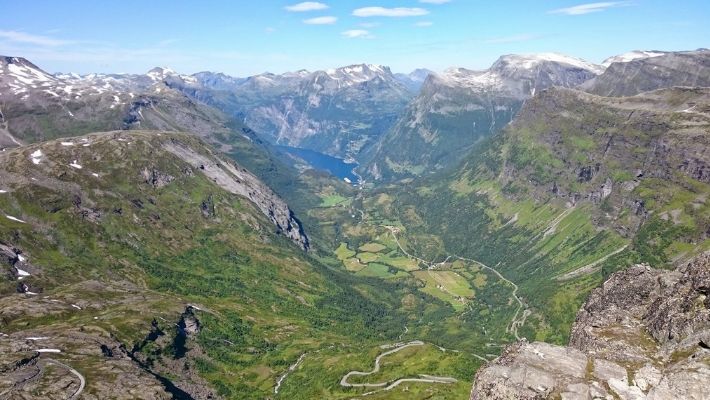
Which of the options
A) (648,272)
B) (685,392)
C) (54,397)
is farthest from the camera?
(54,397)

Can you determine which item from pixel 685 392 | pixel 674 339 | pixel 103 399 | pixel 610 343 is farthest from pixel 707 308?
pixel 103 399

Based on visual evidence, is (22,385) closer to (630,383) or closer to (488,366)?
(488,366)

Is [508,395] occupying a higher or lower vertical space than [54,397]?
higher

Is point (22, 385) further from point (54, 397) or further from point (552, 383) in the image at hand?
point (552, 383)

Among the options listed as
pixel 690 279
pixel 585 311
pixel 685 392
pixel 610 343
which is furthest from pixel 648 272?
pixel 685 392

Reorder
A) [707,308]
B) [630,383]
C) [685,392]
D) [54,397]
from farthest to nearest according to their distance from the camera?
1. [54,397]
2. [707,308]
3. [630,383]
4. [685,392]

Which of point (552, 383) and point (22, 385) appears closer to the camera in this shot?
point (552, 383)

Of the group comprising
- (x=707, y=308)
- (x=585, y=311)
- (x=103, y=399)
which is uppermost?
(x=707, y=308)
